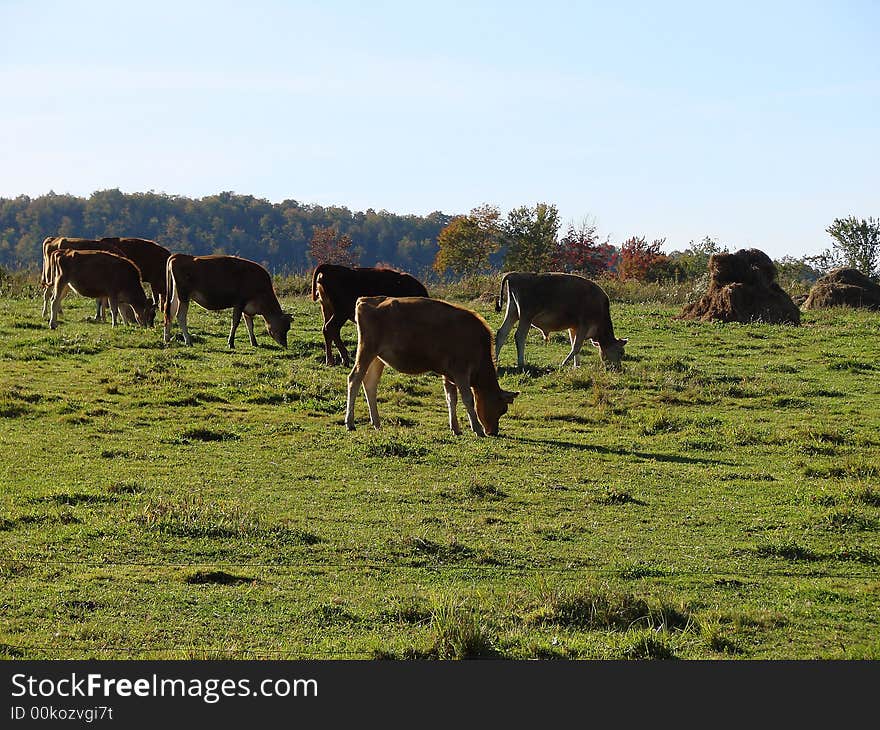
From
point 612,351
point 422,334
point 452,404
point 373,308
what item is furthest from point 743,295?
point 373,308

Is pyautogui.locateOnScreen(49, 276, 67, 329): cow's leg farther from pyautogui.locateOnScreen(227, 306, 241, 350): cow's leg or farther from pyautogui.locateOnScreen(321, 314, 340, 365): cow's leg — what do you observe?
pyautogui.locateOnScreen(321, 314, 340, 365): cow's leg

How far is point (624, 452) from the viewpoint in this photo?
15.0m

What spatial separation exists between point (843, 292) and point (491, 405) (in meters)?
24.4

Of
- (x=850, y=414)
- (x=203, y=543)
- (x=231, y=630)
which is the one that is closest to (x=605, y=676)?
(x=231, y=630)

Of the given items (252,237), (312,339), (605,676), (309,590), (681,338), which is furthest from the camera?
(252,237)

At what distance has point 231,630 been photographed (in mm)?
7953

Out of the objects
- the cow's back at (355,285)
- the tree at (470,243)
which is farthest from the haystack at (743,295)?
the tree at (470,243)

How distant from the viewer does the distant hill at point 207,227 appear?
107375 mm

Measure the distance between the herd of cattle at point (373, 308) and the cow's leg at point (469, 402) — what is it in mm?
13

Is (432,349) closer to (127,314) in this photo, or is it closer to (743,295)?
(127,314)

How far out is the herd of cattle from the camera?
15.4 meters

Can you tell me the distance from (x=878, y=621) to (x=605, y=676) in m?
2.65

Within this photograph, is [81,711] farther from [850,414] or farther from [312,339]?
[312,339]

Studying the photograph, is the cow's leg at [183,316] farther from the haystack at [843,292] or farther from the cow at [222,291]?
the haystack at [843,292]
